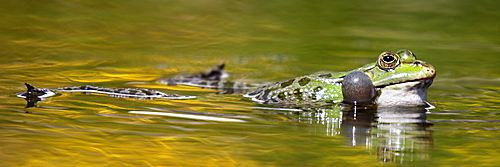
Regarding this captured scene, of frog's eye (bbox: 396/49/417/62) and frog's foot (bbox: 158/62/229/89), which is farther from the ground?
frog's eye (bbox: 396/49/417/62)

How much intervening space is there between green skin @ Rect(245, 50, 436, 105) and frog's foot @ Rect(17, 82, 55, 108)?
89.4 inches

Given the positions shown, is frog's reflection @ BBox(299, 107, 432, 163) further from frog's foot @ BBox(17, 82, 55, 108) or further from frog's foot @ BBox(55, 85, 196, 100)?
frog's foot @ BBox(17, 82, 55, 108)

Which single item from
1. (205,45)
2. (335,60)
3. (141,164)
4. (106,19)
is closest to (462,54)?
(335,60)

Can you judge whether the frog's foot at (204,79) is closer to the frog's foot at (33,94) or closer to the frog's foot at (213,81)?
the frog's foot at (213,81)

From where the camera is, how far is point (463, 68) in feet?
33.6

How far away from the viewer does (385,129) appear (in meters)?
5.56

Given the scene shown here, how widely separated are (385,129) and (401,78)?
40.4 inches

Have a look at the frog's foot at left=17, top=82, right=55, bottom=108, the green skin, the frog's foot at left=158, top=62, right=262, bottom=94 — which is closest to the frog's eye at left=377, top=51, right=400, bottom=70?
the green skin

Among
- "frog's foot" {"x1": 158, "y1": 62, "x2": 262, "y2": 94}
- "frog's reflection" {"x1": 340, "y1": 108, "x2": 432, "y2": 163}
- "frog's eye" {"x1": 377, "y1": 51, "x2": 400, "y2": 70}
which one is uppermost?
A: "frog's eye" {"x1": 377, "y1": 51, "x2": 400, "y2": 70}

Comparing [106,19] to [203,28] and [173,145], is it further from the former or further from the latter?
[173,145]

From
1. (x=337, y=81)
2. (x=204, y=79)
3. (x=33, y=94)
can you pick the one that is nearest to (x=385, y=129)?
(x=337, y=81)

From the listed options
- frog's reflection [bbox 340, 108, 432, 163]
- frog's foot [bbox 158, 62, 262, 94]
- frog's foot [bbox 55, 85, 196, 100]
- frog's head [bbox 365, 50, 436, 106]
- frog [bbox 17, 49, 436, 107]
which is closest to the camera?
frog's reflection [bbox 340, 108, 432, 163]

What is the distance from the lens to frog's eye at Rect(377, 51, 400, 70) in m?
6.48

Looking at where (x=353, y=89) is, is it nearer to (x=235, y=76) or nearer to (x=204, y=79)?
(x=204, y=79)
